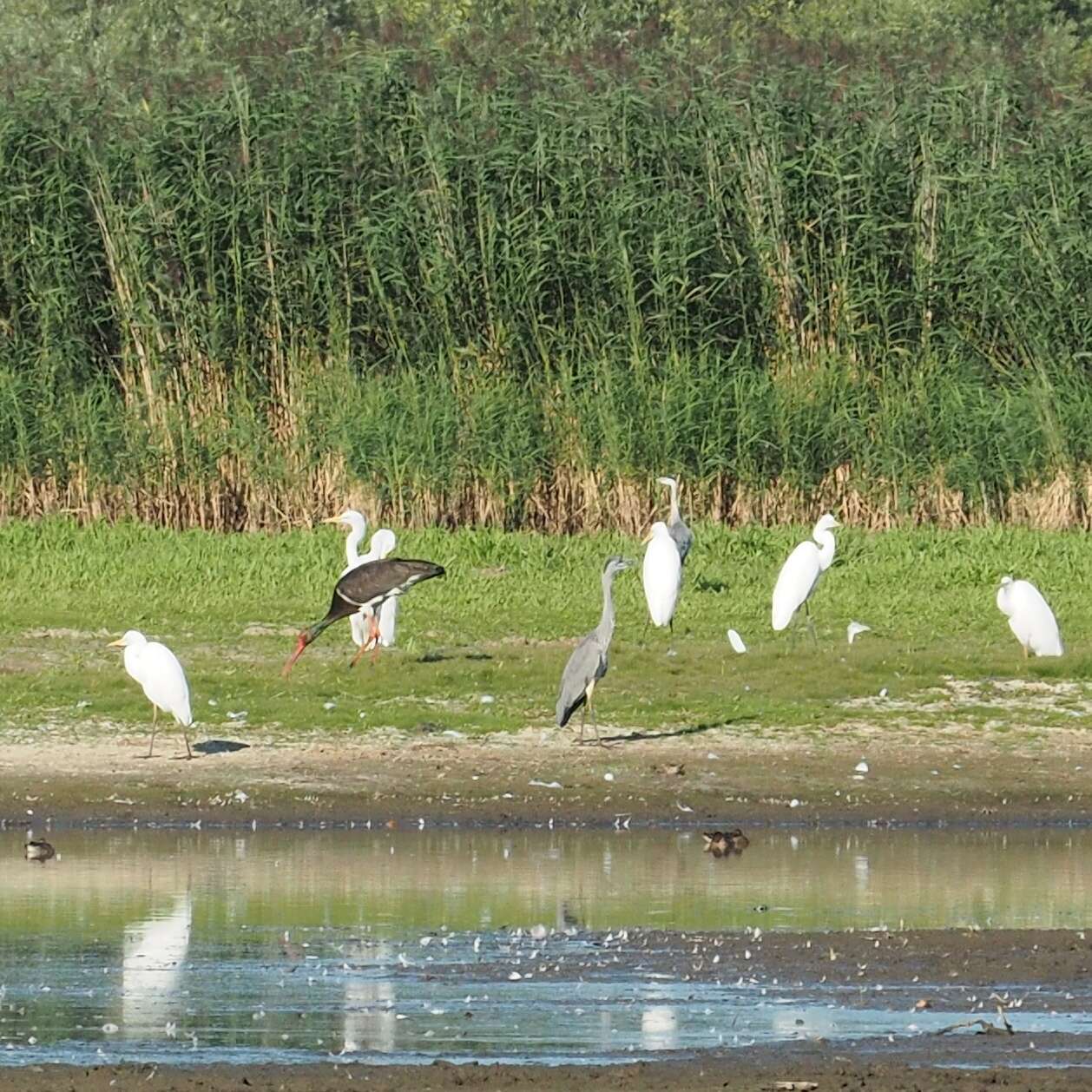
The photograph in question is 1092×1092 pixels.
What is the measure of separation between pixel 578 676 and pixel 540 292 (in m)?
8.48

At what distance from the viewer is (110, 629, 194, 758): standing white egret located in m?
12.1

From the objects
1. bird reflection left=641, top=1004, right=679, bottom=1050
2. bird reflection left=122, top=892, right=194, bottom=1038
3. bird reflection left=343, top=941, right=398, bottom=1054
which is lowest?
bird reflection left=641, top=1004, right=679, bottom=1050

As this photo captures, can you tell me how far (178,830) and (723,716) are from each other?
3347 mm

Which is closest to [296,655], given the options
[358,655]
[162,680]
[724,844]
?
[358,655]

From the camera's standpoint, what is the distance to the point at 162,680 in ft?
40.0

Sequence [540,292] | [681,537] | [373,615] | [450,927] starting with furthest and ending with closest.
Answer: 1. [540,292]
2. [681,537]
3. [373,615]
4. [450,927]

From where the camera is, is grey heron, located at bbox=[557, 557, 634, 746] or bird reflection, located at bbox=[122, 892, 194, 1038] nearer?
bird reflection, located at bbox=[122, 892, 194, 1038]

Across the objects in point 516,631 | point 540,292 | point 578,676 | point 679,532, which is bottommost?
point 578,676

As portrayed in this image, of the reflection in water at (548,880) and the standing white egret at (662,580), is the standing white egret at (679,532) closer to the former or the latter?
the standing white egret at (662,580)

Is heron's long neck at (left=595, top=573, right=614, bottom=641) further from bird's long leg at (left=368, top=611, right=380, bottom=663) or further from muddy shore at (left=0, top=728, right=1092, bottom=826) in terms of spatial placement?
bird's long leg at (left=368, top=611, right=380, bottom=663)

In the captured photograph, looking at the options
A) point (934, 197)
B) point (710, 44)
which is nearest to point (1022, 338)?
point (934, 197)

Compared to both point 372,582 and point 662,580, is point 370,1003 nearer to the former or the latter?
point 372,582

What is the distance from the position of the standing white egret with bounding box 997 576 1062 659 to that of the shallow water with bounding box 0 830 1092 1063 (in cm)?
298

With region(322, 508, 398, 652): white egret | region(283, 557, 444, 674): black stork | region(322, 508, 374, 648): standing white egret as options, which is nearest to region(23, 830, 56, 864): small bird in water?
region(283, 557, 444, 674): black stork
